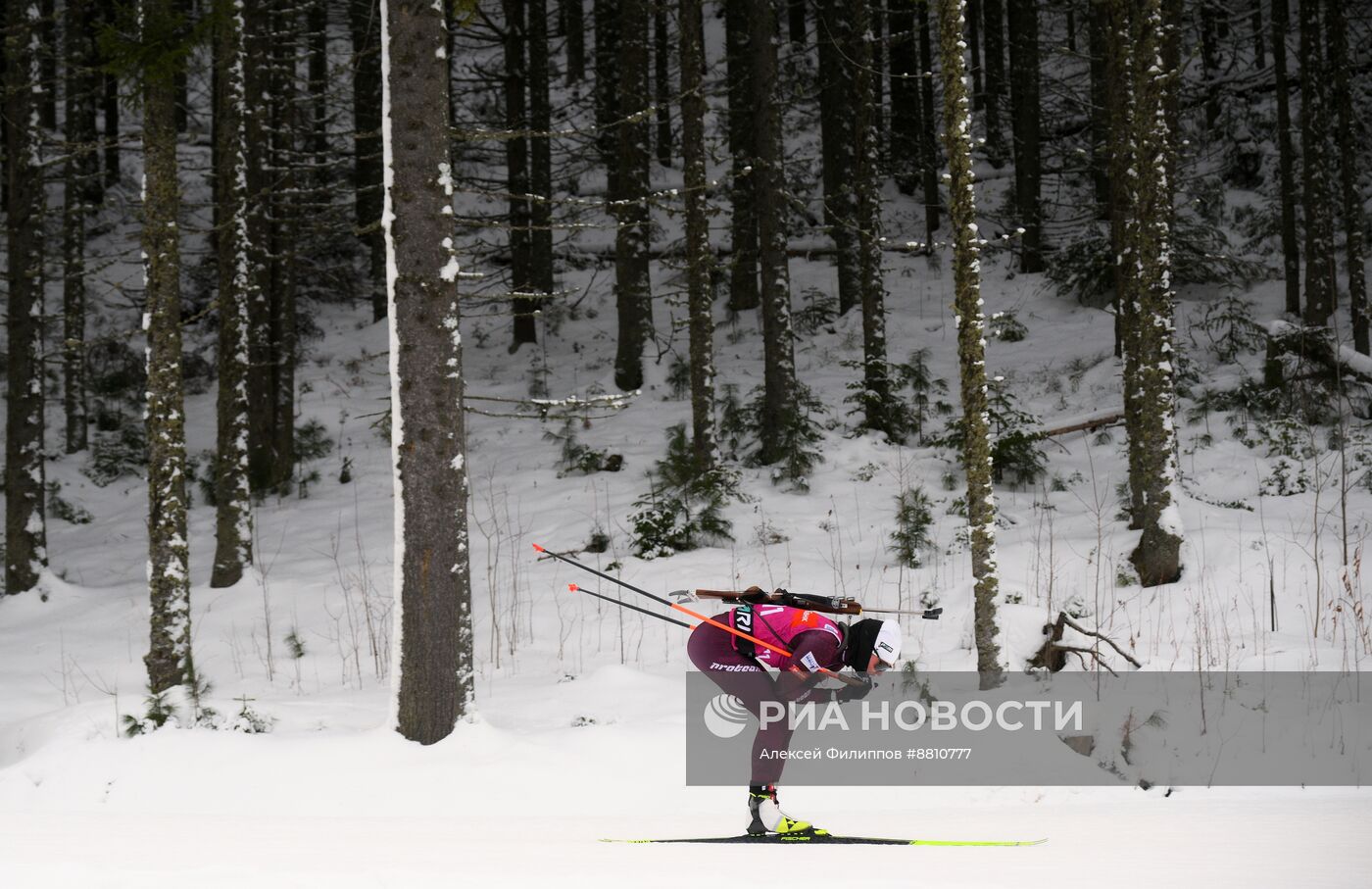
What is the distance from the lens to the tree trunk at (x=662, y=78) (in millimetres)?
20172

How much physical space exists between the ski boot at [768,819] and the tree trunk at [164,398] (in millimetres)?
4981

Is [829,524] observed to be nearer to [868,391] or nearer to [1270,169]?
[868,391]

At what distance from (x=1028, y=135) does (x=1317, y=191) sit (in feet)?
21.9

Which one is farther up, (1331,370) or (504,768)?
(1331,370)

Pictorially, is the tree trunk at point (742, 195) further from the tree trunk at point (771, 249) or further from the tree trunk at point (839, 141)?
the tree trunk at point (771, 249)

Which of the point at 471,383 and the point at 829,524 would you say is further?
the point at 471,383

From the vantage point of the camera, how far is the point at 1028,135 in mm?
21969

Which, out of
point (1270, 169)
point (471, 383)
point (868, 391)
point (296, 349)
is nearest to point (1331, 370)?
point (868, 391)

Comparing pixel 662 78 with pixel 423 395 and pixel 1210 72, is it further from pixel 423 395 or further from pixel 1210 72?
pixel 423 395

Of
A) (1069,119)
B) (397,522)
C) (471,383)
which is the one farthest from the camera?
(1069,119)

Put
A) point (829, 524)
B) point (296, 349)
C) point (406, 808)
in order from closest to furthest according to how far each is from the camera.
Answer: point (406, 808) < point (829, 524) < point (296, 349)

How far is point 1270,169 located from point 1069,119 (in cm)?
559

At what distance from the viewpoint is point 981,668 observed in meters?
7.14

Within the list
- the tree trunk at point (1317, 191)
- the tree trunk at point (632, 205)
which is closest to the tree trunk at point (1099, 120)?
the tree trunk at point (1317, 191)
